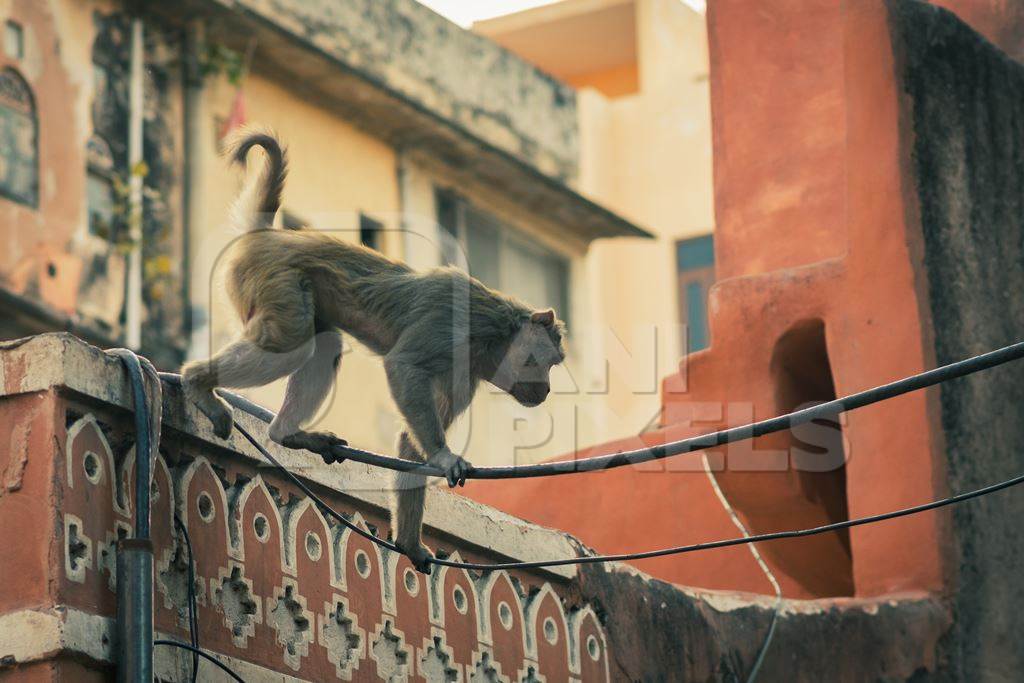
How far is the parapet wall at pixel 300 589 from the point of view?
6.16m

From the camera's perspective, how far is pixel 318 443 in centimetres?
682

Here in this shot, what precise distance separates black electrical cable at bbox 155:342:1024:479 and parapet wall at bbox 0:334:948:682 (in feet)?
1.99

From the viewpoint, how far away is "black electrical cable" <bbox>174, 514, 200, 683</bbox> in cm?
656

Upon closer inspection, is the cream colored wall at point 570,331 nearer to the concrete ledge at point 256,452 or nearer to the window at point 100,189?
the window at point 100,189

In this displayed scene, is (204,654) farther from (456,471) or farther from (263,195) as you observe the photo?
(263,195)

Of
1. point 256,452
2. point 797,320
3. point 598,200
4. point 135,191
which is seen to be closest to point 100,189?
point 135,191

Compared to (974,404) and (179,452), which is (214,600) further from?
(974,404)

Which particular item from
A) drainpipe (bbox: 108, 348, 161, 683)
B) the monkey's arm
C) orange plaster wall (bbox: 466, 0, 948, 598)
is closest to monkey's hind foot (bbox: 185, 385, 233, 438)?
drainpipe (bbox: 108, 348, 161, 683)

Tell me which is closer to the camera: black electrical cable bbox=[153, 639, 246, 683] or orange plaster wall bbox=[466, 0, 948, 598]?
black electrical cable bbox=[153, 639, 246, 683]

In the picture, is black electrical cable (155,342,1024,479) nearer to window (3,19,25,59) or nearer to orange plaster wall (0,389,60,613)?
orange plaster wall (0,389,60,613)

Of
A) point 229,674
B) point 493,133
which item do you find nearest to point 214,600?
point 229,674

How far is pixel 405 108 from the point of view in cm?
1955

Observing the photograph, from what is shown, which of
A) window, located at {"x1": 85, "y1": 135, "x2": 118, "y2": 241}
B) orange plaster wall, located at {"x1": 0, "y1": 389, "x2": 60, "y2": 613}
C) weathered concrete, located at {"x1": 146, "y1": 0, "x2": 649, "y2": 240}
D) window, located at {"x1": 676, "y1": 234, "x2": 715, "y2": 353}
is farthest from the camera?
window, located at {"x1": 676, "y1": 234, "x2": 715, "y2": 353}

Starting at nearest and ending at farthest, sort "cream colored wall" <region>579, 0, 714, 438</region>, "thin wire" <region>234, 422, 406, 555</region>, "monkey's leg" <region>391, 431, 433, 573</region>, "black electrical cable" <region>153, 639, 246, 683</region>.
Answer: "black electrical cable" <region>153, 639, 246, 683</region>
"thin wire" <region>234, 422, 406, 555</region>
"monkey's leg" <region>391, 431, 433, 573</region>
"cream colored wall" <region>579, 0, 714, 438</region>
